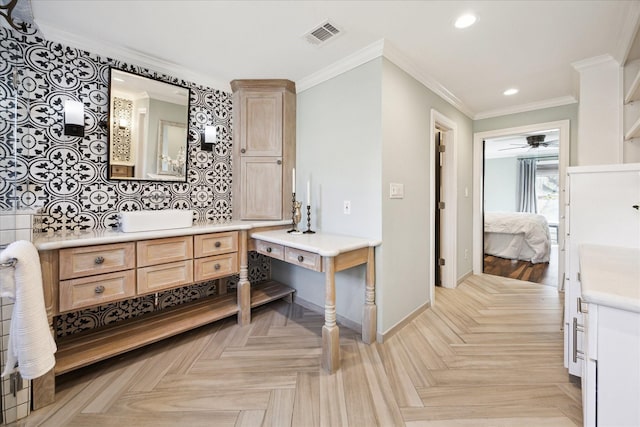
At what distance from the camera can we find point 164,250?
74.0 inches

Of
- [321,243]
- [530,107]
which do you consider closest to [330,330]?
[321,243]

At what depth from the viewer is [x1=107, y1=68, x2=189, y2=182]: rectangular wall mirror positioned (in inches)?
81.2

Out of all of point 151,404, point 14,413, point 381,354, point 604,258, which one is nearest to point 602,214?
point 604,258

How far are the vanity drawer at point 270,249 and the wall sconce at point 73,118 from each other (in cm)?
151

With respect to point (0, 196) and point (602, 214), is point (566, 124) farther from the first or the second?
point (0, 196)

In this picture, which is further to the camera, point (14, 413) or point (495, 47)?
point (495, 47)

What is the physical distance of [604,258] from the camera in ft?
4.09

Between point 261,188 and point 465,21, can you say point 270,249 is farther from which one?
point 465,21

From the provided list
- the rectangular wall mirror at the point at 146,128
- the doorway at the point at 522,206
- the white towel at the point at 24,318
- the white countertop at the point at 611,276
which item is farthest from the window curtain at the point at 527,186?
the white towel at the point at 24,318

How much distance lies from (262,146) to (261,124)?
0.72ft

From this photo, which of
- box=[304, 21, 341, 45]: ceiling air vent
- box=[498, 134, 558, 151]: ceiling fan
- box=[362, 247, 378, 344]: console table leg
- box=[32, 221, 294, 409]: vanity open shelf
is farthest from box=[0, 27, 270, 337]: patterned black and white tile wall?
box=[498, 134, 558, 151]: ceiling fan

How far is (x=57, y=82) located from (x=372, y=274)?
262cm

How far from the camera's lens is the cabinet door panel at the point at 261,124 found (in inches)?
106

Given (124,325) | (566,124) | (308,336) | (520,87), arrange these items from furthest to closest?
(566,124), (520,87), (308,336), (124,325)
